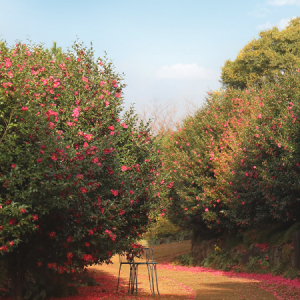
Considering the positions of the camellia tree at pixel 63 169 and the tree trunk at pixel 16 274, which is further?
the tree trunk at pixel 16 274

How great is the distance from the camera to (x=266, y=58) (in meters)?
33.3

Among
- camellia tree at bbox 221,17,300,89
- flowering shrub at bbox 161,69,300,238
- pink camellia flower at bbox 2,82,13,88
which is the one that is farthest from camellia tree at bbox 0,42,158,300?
camellia tree at bbox 221,17,300,89

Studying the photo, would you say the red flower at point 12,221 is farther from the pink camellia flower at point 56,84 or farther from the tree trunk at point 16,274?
the pink camellia flower at point 56,84

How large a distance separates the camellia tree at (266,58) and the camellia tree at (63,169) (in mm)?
23257

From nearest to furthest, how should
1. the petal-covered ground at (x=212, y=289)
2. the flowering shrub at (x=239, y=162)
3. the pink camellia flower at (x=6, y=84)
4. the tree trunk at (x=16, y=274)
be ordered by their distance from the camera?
the pink camellia flower at (x=6, y=84) → the tree trunk at (x=16, y=274) → the petal-covered ground at (x=212, y=289) → the flowering shrub at (x=239, y=162)

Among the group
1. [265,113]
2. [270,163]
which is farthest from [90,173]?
[265,113]

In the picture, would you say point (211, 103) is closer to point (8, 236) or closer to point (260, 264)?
point (260, 264)

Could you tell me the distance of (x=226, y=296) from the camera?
1174 centimetres

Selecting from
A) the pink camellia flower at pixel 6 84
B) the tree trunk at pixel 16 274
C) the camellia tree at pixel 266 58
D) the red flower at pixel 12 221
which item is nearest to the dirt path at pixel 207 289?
the tree trunk at pixel 16 274

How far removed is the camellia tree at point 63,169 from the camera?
6.59 m

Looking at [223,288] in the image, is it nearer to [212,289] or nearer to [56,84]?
[212,289]

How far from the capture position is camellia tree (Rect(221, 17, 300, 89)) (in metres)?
32.6

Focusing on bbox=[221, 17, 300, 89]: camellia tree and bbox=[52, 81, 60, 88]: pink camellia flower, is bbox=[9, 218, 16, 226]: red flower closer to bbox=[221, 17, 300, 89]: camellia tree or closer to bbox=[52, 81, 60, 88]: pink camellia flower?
bbox=[52, 81, 60, 88]: pink camellia flower

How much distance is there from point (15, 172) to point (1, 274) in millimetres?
4456
